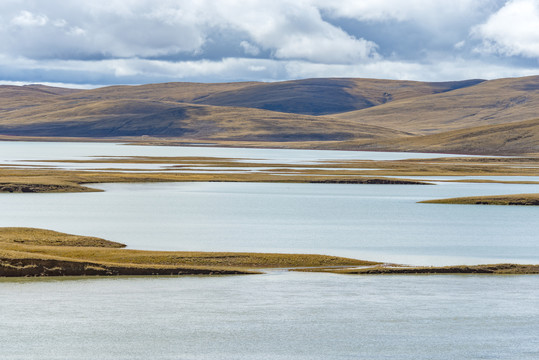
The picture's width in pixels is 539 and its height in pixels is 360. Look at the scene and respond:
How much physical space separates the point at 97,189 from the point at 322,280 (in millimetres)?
50347

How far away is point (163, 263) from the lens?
39.2 m

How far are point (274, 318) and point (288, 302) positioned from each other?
2159 millimetres

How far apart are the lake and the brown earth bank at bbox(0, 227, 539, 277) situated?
1103mm

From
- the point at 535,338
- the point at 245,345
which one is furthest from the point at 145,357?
the point at 535,338

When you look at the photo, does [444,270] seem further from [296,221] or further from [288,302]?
[296,221]

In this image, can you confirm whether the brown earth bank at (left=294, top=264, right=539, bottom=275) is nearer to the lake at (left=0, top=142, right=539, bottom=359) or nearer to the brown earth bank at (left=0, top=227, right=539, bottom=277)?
the brown earth bank at (left=0, top=227, right=539, bottom=277)

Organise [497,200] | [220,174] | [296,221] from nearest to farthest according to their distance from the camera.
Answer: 1. [296,221]
2. [497,200]
3. [220,174]

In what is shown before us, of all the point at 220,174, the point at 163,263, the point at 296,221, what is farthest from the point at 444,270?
the point at 220,174

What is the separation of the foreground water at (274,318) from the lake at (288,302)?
0.19ft

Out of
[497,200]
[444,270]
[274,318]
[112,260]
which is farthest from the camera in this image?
[497,200]

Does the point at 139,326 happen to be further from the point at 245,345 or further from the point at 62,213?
the point at 62,213

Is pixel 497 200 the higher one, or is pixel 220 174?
pixel 220 174

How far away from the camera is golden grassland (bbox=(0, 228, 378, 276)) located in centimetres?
3678

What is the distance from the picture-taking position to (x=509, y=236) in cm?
5181
